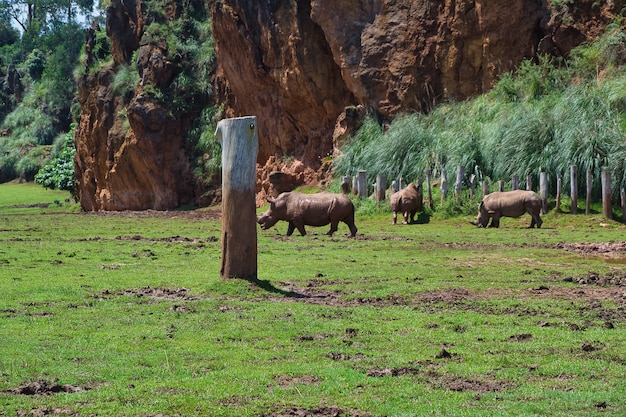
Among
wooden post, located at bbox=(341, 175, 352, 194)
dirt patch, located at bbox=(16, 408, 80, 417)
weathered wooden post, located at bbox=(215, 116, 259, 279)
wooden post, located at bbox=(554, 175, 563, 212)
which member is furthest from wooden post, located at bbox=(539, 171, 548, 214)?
dirt patch, located at bbox=(16, 408, 80, 417)

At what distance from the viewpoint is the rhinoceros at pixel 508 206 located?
26.0 m

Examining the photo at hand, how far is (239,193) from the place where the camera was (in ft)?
43.1

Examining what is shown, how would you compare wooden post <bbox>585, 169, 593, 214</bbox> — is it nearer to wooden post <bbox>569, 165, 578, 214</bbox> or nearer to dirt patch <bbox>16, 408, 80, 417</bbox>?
wooden post <bbox>569, 165, 578, 214</bbox>

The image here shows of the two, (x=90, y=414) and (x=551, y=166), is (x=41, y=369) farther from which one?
(x=551, y=166)

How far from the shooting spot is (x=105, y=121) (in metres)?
51.5

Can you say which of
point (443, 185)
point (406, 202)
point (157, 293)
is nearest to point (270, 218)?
point (406, 202)

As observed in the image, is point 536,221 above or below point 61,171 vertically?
below

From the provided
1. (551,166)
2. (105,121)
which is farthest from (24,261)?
(105,121)

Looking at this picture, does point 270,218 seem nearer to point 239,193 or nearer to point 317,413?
point 239,193

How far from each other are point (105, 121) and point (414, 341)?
4403 cm

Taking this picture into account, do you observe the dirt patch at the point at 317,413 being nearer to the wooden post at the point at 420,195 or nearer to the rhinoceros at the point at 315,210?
the rhinoceros at the point at 315,210

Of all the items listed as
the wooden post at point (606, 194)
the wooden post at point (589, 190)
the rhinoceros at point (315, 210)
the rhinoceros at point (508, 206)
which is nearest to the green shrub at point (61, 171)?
the rhinoceros at point (315, 210)

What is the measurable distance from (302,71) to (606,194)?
18.8 meters

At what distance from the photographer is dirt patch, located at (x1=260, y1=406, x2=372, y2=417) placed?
6867 mm
